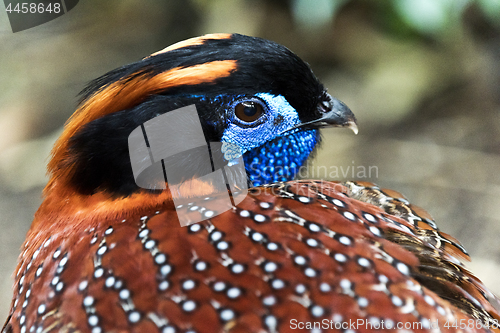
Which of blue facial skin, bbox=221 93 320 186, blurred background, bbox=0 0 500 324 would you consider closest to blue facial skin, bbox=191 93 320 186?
blue facial skin, bbox=221 93 320 186

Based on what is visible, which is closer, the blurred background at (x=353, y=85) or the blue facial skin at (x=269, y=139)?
the blue facial skin at (x=269, y=139)

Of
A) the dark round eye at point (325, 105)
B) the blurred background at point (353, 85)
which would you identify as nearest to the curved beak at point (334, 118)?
the dark round eye at point (325, 105)

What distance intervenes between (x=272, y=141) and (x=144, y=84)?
0.53 meters

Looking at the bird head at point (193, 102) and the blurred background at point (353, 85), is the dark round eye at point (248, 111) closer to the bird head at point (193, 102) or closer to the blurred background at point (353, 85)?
the bird head at point (193, 102)

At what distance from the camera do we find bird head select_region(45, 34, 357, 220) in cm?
146

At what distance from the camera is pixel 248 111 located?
153 cm

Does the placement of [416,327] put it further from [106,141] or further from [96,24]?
[96,24]

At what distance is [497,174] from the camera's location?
150 inches

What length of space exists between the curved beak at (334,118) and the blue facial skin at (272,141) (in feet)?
0.17

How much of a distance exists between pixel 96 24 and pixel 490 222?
4118 mm

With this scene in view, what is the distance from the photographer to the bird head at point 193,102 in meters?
1.46

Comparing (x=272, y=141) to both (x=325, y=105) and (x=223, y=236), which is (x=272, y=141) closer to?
(x=325, y=105)

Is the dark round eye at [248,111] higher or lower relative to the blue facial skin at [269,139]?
higher

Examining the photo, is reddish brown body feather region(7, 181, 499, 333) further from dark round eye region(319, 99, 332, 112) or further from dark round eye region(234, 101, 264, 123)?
dark round eye region(319, 99, 332, 112)
